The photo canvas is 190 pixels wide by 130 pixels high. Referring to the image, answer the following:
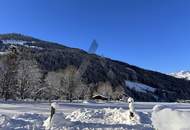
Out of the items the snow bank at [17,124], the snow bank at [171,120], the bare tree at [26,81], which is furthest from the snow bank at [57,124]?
the bare tree at [26,81]

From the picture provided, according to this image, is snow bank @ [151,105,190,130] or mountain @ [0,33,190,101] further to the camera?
mountain @ [0,33,190,101]

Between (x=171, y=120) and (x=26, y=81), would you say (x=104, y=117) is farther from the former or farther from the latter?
(x=26, y=81)

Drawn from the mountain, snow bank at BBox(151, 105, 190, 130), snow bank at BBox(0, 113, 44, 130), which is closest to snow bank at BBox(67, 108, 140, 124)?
snow bank at BBox(0, 113, 44, 130)

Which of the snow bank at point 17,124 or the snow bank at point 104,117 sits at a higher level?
the snow bank at point 104,117

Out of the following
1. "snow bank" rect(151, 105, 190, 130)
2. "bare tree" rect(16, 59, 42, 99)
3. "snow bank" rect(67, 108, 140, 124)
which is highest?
"bare tree" rect(16, 59, 42, 99)

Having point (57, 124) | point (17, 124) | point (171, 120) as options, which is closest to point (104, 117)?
point (57, 124)

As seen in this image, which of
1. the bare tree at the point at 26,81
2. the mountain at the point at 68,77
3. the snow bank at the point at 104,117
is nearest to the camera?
the snow bank at the point at 104,117

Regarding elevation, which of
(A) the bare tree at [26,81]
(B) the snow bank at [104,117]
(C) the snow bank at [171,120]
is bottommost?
(C) the snow bank at [171,120]

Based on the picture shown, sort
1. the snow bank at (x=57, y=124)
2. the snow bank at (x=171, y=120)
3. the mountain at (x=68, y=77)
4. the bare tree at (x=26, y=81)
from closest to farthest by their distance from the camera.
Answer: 1. the snow bank at (x=171, y=120)
2. the snow bank at (x=57, y=124)
3. the bare tree at (x=26, y=81)
4. the mountain at (x=68, y=77)

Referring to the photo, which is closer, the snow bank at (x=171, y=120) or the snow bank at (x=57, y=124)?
the snow bank at (x=171, y=120)

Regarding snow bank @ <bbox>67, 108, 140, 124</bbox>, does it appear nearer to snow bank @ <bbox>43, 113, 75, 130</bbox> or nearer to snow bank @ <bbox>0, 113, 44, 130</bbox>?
snow bank @ <bbox>43, 113, 75, 130</bbox>

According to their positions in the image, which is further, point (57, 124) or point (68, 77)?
point (68, 77)

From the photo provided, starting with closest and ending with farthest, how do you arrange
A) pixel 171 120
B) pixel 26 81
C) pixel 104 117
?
pixel 171 120
pixel 104 117
pixel 26 81

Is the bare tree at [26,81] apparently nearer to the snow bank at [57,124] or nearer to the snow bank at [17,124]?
the snow bank at [17,124]
